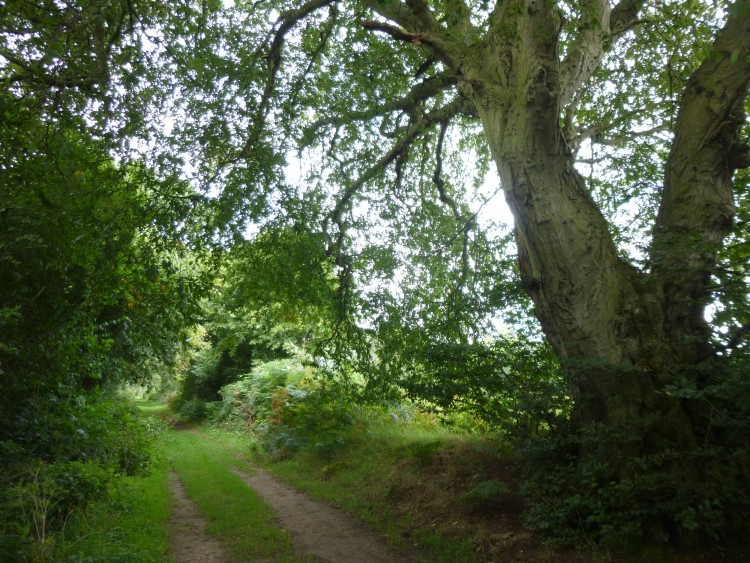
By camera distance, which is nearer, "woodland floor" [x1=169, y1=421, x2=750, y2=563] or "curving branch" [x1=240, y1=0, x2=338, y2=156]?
"woodland floor" [x1=169, y1=421, x2=750, y2=563]

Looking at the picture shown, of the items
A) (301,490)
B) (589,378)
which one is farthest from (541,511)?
(301,490)

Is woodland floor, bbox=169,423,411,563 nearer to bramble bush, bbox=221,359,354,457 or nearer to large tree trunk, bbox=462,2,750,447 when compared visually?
bramble bush, bbox=221,359,354,457

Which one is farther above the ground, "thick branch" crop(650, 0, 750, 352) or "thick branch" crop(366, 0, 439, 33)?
"thick branch" crop(366, 0, 439, 33)

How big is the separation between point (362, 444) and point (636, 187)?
7.82m

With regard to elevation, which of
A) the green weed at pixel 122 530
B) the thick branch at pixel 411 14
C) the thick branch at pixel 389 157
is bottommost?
the green weed at pixel 122 530

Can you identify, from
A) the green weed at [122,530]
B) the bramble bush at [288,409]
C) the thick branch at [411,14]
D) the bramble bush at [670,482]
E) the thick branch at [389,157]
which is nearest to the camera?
the bramble bush at [670,482]

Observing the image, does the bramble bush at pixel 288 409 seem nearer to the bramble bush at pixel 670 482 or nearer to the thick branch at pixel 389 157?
the thick branch at pixel 389 157

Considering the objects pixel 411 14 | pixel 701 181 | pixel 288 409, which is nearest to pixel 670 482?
pixel 701 181

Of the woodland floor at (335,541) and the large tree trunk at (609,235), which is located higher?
the large tree trunk at (609,235)

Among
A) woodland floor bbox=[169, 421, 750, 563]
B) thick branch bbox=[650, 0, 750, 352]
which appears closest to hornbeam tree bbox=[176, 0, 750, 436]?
thick branch bbox=[650, 0, 750, 352]

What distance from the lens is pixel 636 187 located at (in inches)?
305

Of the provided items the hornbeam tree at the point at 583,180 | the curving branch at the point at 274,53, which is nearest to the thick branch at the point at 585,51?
the hornbeam tree at the point at 583,180

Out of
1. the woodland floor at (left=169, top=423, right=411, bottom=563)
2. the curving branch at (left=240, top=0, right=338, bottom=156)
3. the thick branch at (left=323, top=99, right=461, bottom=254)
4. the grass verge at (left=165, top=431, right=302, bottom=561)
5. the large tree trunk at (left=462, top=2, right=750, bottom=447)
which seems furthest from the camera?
the thick branch at (left=323, top=99, right=461, bottom=254)

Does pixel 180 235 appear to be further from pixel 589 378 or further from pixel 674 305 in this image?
pixel 674 305
